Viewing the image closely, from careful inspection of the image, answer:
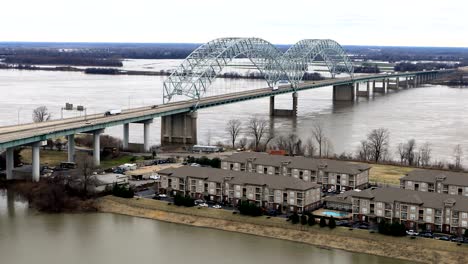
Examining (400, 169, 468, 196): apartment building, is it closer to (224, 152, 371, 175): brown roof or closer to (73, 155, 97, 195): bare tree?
(224, 152, 371, 175): brown roof

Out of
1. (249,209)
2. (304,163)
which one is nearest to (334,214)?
(249,209)

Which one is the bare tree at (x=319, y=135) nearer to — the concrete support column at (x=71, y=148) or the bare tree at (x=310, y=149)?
the bare tree at (x=310, y=149)

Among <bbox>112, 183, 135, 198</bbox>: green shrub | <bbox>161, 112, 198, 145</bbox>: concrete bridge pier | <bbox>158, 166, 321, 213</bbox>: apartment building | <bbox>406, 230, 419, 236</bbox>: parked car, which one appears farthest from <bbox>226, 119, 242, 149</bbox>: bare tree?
<bbox>406, 230, 419, 236</bbox>: parked car

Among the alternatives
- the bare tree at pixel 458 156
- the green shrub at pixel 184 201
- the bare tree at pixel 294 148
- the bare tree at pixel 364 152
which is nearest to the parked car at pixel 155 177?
the green shrub at pixel 184 201

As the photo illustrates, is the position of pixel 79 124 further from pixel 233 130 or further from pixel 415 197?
pixel 415 197

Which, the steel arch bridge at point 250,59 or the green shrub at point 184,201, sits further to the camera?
the steel arch bridge at point 250,59

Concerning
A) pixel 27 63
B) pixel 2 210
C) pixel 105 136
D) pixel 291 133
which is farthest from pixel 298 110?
pixel 27 63
